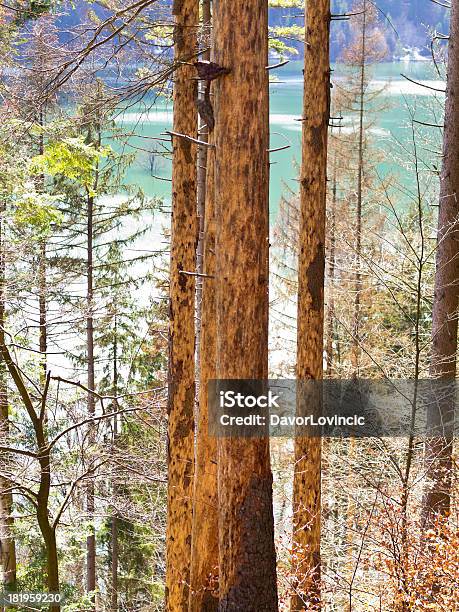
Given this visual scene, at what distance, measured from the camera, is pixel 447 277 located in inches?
279

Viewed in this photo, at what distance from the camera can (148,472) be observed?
8.62 meters

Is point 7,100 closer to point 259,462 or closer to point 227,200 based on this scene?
point 227,200

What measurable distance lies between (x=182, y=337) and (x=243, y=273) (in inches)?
88.9

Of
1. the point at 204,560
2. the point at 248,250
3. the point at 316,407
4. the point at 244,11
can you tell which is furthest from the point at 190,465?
the point at 244,11

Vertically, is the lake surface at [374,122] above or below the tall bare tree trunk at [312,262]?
above

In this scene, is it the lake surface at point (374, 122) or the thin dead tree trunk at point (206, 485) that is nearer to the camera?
the thin dead tree trunk at point (206, 485)

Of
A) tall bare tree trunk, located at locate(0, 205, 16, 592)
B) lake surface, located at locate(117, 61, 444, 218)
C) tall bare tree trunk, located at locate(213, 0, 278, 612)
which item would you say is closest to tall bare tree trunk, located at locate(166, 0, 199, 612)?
lake surface, located at locate(117, 61, 444, 218)

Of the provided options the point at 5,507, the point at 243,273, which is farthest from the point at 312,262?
the point at 5,507

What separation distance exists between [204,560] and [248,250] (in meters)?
3.28

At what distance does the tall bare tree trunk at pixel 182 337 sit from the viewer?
19.6 feet

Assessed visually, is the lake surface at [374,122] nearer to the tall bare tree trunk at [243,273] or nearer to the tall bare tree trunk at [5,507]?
the tall bare tree trunk at [243,273]

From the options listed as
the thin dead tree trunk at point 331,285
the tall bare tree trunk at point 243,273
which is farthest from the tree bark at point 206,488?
the thin dead tree trunk at point 331,285

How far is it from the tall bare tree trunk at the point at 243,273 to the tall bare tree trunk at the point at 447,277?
11.4 ft

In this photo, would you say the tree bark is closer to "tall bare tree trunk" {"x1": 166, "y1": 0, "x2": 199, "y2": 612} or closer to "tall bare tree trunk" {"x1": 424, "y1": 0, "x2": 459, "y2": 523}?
"tall bare tree trunk" {"x1": 166, "y1": 0, "x2": 199, "y2": 612}
